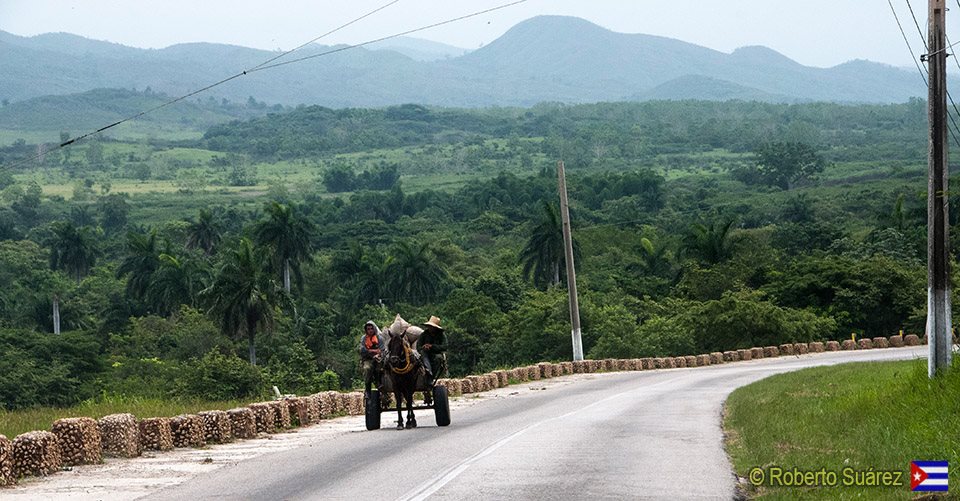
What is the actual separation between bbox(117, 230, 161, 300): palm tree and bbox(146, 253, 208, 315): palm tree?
1824 mm

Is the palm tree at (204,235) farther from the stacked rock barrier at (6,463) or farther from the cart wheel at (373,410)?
the stacked rock barrier at (6,463)

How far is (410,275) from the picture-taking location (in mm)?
110375

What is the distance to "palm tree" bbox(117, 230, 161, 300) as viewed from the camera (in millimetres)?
115125

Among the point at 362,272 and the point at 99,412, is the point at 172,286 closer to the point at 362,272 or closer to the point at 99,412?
the point at 362,272

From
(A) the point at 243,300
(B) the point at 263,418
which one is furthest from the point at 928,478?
(A) the point at 243,300

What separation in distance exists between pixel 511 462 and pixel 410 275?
93308 millimetres

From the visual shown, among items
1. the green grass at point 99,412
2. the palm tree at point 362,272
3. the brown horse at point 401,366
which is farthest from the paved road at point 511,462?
the palm tree at point 362,272

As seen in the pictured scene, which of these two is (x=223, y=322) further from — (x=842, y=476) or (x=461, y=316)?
(x=842, y=476)

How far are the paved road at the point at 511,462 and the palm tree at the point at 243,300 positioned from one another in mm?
63708

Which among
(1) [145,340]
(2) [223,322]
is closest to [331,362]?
(2) [223,322]

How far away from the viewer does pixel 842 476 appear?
1505 centimetres

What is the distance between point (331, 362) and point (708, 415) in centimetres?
6640

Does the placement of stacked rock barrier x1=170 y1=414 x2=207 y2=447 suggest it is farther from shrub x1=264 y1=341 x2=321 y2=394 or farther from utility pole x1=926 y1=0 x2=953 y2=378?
shrub x1=264 y1=341 x2=321 y2=394

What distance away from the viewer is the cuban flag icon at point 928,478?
13258 millimetres
